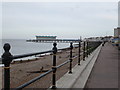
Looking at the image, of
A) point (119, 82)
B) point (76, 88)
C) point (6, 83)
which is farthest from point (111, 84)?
point (6, 83)

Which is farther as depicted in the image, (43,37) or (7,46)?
(43,37)

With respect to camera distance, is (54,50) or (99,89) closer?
(54,50)

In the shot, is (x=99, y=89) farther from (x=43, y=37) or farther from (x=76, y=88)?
(x=43, y=37)

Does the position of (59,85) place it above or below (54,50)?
below

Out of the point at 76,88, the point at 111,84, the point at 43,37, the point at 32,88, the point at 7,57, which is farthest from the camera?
the point at 43,37

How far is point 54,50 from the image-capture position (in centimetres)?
461

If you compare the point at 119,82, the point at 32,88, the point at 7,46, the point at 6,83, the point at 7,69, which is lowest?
the point at 32,88

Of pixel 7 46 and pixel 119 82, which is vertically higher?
pixel 7 46

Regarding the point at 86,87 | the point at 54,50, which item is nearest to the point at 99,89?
the point at 86,87

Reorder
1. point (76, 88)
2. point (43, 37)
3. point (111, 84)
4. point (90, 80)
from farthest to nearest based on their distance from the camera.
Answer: point (43, 37) < point (90, 80) < point (111, 84) < point (76, 88)

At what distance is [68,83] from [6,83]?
312 cm

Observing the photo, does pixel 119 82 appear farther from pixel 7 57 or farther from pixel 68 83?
pixel 7 57

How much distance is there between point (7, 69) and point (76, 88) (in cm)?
302

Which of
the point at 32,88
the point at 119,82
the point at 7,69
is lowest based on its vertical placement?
the point at 32,88
